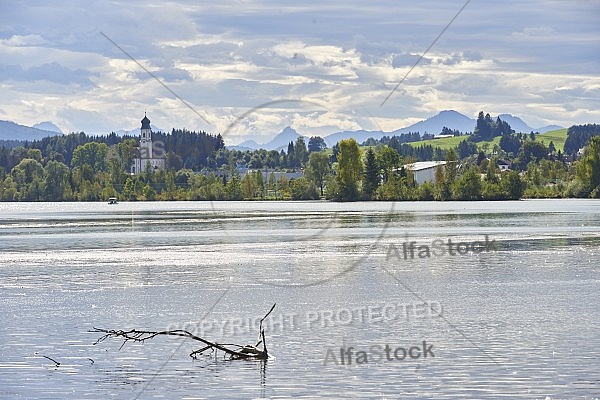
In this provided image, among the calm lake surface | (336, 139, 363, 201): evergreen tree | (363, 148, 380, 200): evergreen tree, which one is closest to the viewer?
the calm lake surface

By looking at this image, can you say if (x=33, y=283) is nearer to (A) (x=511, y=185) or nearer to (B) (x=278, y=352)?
(B) (x=278, y=352)

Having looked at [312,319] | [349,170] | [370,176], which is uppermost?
[349,170]

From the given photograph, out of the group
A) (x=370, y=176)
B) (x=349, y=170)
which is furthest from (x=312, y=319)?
(x=370, y=176)

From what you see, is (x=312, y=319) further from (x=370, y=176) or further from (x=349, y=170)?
(x=370, y=176)

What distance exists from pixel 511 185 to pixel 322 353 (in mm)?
139149

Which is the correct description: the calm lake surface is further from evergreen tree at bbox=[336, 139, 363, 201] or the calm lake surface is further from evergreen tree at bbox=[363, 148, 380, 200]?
evergreen tree at bbox=[363, 148, 380, 200]

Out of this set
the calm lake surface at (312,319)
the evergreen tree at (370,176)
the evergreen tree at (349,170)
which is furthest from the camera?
the evergreen tree at (370,176)

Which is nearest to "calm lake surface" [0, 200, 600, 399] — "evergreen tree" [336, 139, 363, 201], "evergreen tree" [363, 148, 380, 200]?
"evergreen tree" [336, 139, 363, 201]

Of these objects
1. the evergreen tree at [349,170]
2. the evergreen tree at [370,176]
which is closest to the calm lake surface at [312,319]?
the evergreen tree at [349,170]

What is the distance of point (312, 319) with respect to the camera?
26.7m

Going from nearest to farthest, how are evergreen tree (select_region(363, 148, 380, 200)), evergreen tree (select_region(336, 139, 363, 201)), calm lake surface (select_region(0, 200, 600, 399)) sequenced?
calm lake surface (select_region(0, 200, 600, 399))
evergreen tree (select_region(336, 139, 363, 201))
evergreen tree (select_region(363, 148, 380, 200))

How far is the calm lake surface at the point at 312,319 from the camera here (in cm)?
1933

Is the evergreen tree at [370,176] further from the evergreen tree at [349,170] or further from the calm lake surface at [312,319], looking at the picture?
the calm lake surface at [312,319]

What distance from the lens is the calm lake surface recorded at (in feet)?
63.4
